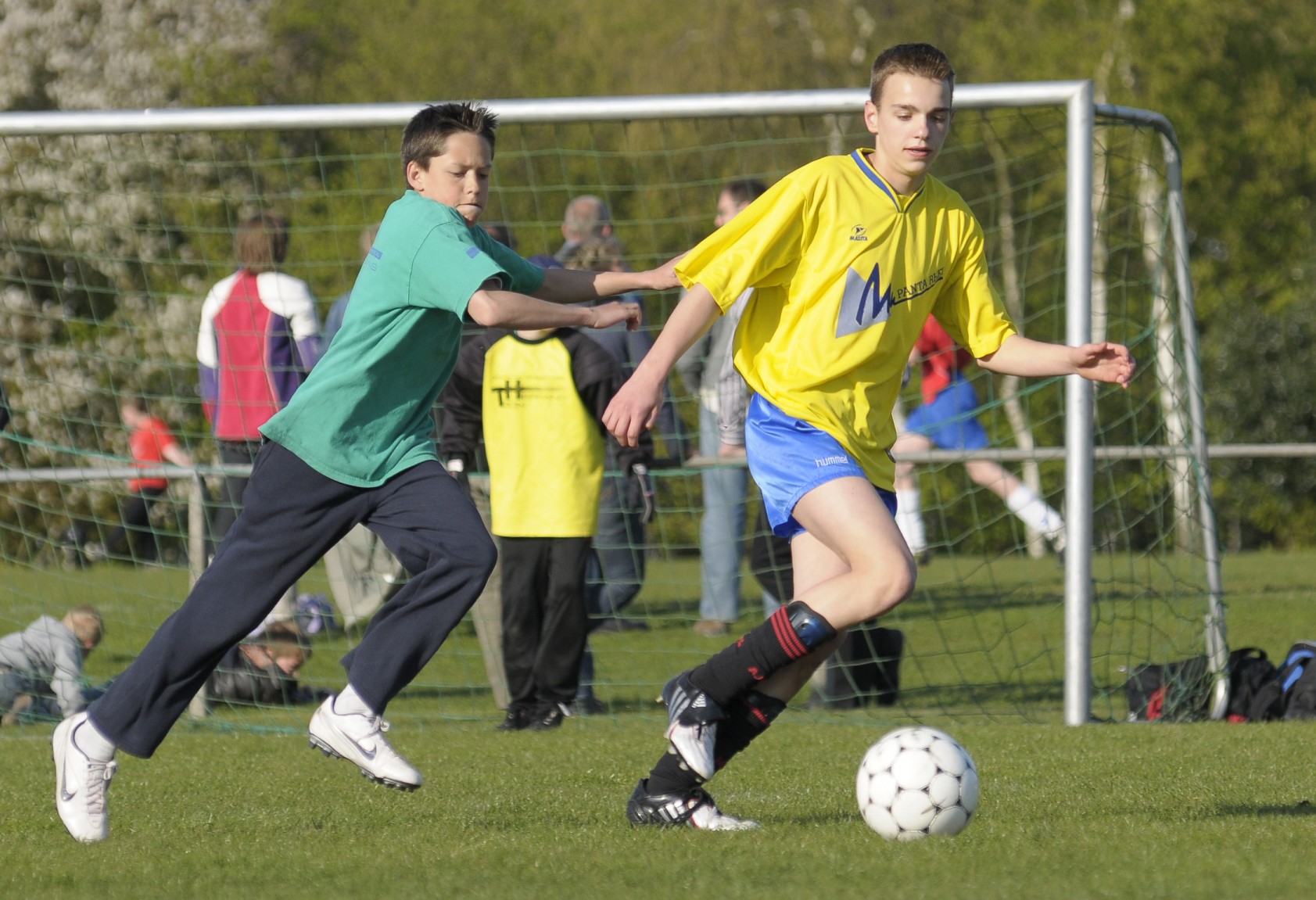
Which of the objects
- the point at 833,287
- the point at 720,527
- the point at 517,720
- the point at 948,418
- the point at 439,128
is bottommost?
the point at 517,720

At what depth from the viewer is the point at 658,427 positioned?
28.0 feet

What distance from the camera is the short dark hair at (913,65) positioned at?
13.4 feet

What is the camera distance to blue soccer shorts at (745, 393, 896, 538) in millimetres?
4008

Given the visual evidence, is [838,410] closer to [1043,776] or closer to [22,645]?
[1043,776]

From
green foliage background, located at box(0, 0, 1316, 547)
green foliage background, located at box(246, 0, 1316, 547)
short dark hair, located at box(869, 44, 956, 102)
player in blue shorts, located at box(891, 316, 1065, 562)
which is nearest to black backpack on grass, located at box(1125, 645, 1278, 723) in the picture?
player in blue shorts, located at box(891, 316, 1065, 562)

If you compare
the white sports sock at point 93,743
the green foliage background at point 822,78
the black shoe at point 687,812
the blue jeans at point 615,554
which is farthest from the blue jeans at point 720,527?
the green foliage background at point 822,78

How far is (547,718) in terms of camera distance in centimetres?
674

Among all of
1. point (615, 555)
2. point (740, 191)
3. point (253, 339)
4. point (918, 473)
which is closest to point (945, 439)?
point (918, 473)

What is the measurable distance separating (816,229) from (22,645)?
4.50 m

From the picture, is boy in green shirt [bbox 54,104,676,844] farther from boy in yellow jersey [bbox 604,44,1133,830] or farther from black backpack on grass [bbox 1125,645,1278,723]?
black backpack on grass [bbox 1125,645,1278,723]

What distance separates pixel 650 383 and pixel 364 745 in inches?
44.5

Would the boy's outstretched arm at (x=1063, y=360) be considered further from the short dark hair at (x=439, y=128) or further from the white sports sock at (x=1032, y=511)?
the white sports sock at (x=1032, y=511)

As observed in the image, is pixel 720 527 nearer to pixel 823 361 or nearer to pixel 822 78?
pixel 823 361

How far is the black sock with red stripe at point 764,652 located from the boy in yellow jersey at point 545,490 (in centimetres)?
274
